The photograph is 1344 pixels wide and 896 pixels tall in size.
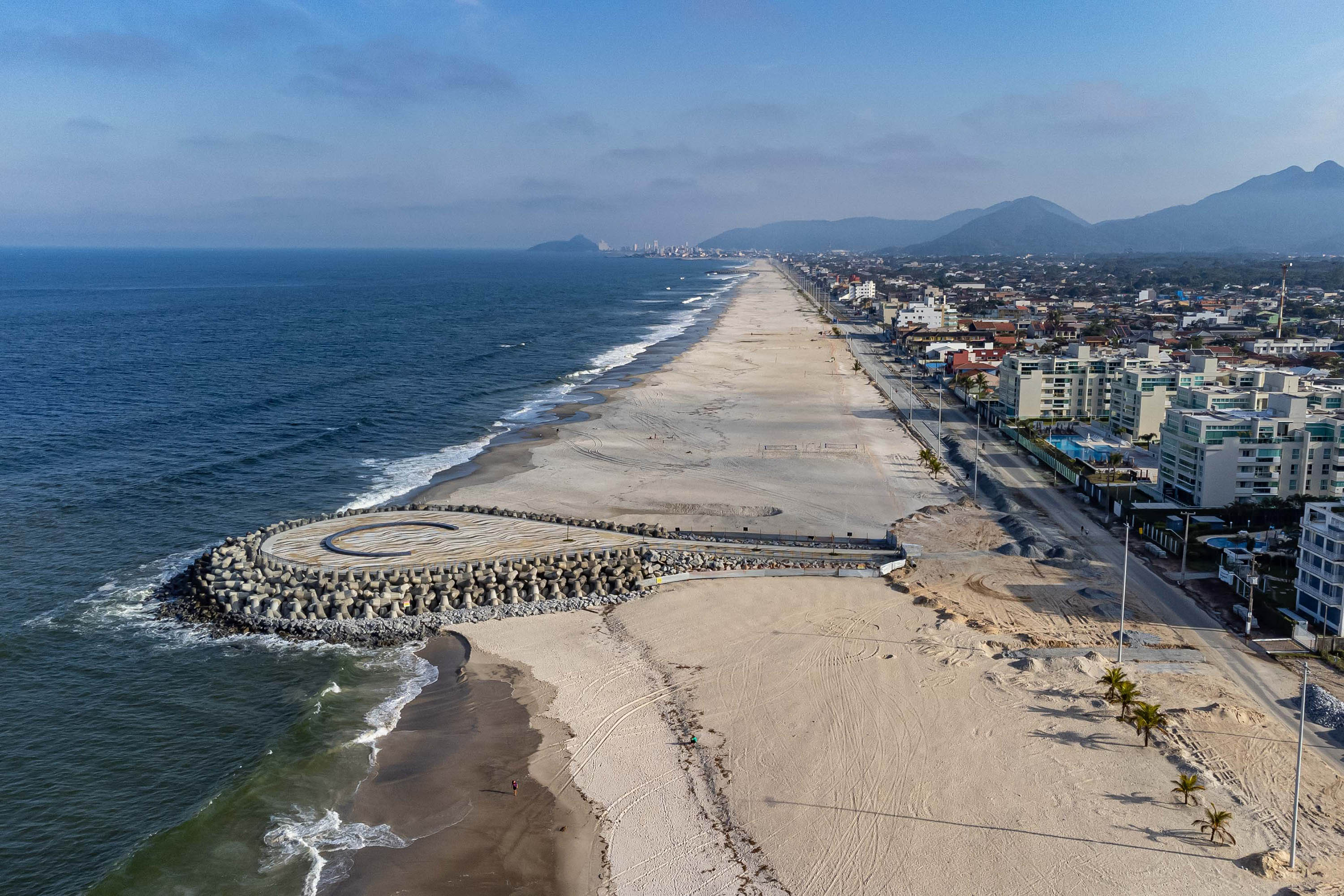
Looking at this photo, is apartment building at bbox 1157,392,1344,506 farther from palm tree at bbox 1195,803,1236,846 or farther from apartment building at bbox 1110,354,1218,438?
palm tree at bbox 1195,803,1236,846

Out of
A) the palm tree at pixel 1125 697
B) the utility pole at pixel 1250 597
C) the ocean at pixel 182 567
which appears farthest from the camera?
the utility pole at pixel 1250 597

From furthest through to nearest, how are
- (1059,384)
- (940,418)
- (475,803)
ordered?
(940,418)
(1059,384)
(475,803)

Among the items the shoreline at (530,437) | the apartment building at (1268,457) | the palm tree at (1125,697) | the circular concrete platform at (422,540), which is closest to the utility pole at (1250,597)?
the palm tree at (1125,697)

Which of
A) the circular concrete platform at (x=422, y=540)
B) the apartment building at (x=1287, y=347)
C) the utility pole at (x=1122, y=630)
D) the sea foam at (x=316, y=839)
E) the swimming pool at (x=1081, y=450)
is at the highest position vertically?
the apartment building at (x=1287, y=347)

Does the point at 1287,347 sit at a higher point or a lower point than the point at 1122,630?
higher

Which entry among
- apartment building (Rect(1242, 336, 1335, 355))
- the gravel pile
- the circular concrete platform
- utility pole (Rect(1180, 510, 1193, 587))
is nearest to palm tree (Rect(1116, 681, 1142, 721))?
the gravel pile

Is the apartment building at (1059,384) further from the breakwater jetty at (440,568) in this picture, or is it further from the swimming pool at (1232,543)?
the breakwater jetty at (440,568)

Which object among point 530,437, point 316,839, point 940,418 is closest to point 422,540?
point 316,839

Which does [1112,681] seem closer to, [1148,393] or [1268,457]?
[1268,457]

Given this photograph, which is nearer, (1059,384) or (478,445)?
(478,445)
